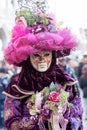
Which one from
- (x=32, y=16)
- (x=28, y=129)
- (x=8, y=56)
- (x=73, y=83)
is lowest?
(x=28, y=129)

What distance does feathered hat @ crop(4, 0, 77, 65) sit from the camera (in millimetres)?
3949

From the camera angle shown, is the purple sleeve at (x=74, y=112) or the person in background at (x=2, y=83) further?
the person in background at (x=2, y=83)

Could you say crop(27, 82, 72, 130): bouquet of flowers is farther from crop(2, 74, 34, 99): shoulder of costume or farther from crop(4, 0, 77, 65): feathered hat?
crop(4, 0, 77, 65): feathered hat

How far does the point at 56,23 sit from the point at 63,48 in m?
0.25

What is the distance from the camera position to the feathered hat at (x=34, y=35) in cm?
395

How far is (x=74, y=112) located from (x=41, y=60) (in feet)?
1.67

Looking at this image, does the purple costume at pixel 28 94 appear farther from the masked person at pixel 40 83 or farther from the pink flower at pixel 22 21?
the pink flower at pixel 22 21

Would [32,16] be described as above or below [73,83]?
above

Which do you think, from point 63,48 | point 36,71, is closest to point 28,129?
point 36,71

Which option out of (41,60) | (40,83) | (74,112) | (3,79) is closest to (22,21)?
(41,60)

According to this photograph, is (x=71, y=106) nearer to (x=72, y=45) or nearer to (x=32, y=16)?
(x=72, y=45)

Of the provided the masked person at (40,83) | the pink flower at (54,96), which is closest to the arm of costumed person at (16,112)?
the masked person at (40,83)

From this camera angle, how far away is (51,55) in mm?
4082

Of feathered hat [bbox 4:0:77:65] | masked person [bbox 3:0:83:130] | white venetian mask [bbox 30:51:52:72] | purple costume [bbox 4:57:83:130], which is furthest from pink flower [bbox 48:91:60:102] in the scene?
feathered hat [bbox 4:0:77:65]
